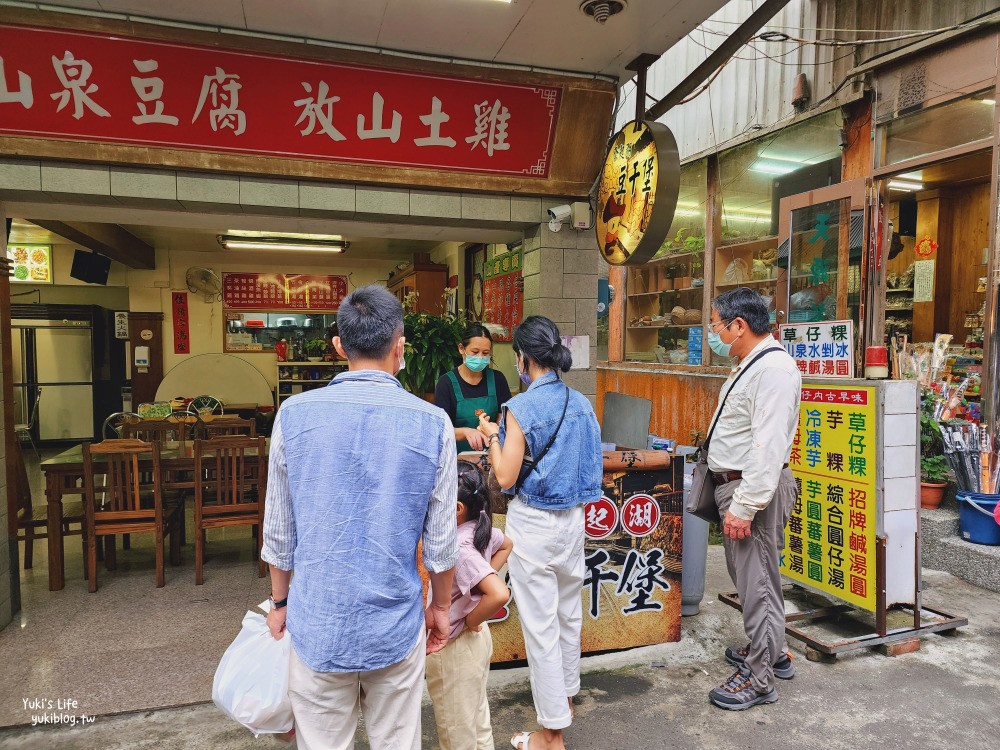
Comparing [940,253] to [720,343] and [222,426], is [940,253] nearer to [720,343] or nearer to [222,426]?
[720,343]

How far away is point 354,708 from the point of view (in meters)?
1.79

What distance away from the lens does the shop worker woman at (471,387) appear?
407cm

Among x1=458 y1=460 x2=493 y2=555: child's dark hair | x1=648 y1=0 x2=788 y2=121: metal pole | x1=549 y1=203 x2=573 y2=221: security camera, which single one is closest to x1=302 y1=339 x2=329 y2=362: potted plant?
x1=549 y1=203 x2=573 y2=221: security camera

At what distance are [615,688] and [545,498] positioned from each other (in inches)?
53.3

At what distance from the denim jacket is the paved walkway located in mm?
1164

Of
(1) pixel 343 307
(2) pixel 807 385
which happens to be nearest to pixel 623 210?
(2) pixel 807 385

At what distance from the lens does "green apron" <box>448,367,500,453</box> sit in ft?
13.6

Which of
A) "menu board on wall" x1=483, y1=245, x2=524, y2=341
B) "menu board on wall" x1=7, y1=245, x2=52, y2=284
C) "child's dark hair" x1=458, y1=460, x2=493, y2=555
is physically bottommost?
"child's dark hair" x1=458, y1=460, x2=493, y2=555

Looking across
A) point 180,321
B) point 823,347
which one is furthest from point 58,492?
point 180,321

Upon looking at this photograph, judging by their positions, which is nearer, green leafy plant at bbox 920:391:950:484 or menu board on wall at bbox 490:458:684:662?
menu board on wall at bbox 490:458:684:662

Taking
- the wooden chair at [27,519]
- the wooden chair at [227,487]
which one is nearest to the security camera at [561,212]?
the wooden chair at [227,487]

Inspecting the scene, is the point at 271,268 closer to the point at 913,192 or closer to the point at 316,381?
the point at 316,381

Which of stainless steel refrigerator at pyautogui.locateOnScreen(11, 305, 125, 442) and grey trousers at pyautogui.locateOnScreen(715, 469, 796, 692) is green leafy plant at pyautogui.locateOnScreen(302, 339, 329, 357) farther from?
grey trousers at pyautogui.locateOnScreen(715, 469, 796, 692)

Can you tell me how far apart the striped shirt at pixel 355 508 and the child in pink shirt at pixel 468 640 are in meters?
0.42
